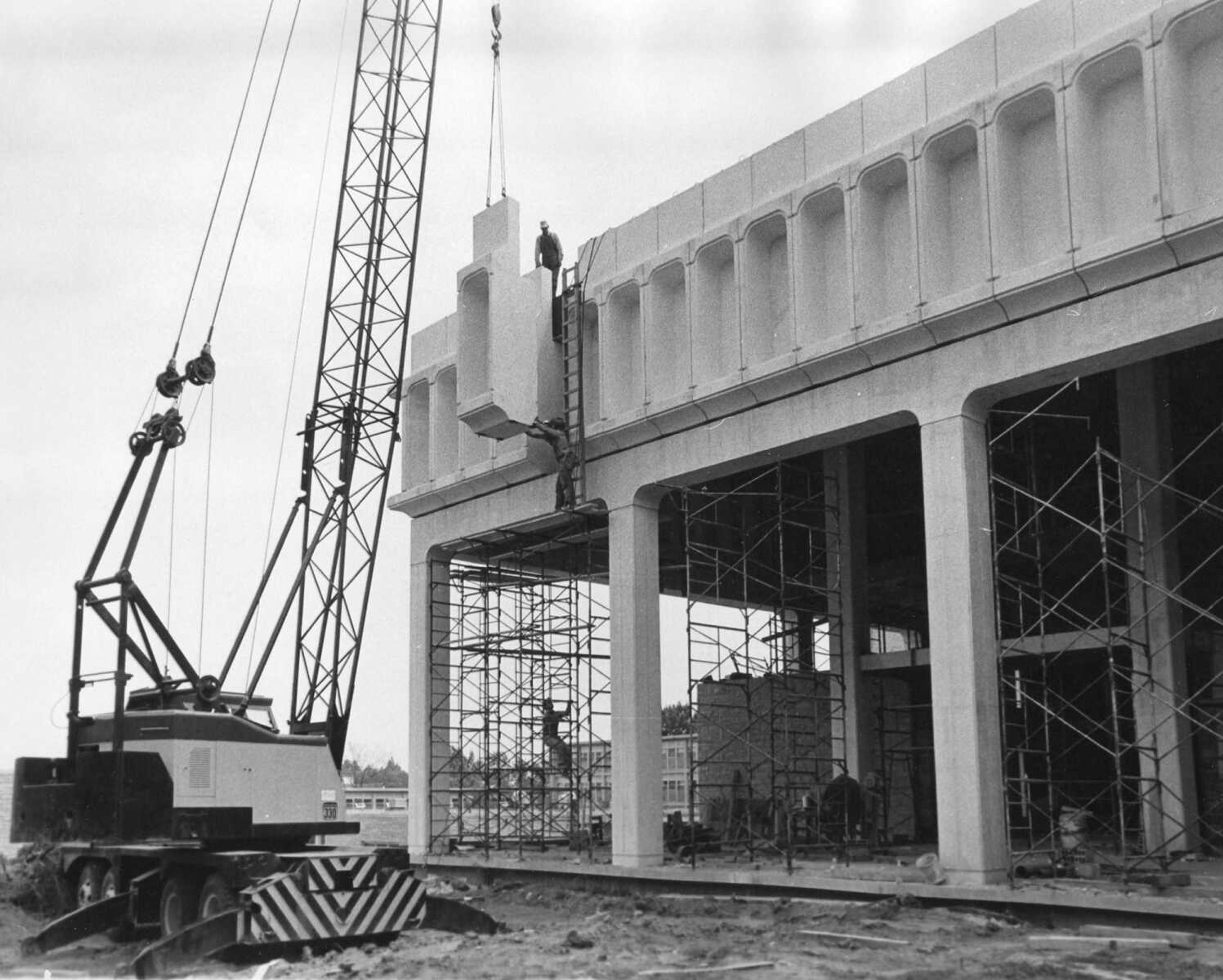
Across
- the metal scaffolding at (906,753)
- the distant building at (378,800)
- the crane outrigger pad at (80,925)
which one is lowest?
the distant building at (378,800)

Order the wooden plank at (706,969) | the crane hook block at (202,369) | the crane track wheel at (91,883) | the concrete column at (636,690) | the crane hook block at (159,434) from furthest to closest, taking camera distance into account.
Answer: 1. the concrete column at (636,690)
2. the crane hook block at (202,369)
3. the crane hook block at (159,434)
4. the crane track wheel at (91,883)
5. the wooden plank at (706,969)

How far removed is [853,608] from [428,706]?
10.9 m

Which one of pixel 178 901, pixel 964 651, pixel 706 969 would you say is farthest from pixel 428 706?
pixel 706 969

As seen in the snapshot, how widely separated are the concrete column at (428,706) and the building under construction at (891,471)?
0.09 m

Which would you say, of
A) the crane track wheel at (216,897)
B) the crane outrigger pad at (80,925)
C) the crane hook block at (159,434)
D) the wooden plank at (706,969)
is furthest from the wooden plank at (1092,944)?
the crane hook block at (159,434)

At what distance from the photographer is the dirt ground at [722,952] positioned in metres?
16.0

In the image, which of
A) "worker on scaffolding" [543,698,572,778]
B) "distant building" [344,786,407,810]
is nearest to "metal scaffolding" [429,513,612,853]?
"worker on scaffolding" [543,698,572,778]

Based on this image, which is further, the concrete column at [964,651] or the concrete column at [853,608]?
the concrete column at [853,608]

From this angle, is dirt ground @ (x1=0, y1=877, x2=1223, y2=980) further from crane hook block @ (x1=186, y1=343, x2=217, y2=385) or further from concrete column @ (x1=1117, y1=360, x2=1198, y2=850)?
crane hook block @ (x1=186, y1=343, x2=217, y2=385)

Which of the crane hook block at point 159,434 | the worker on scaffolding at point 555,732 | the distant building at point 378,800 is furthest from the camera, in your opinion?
the distant building at point 378,800

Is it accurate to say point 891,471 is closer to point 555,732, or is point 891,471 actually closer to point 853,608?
point 853,608

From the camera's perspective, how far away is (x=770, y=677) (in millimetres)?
29344

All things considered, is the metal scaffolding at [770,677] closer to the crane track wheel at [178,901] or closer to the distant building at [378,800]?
the crane track wheel at [178,901]

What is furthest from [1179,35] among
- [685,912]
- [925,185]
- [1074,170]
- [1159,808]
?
[685,912]
